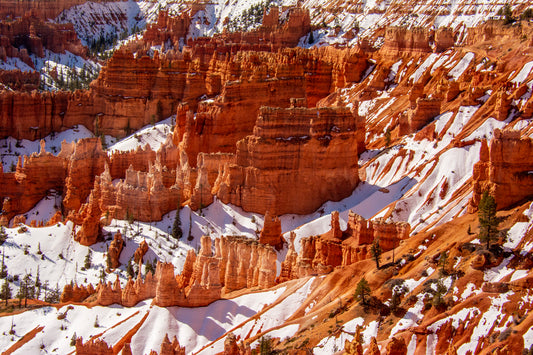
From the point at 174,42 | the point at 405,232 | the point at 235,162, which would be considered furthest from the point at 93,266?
the point at 174,42

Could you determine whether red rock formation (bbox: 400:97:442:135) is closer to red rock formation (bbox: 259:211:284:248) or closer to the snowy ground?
red rock formation (bbox: 259:211:284:248)

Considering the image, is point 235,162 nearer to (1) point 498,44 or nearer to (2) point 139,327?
(2) point 139,327

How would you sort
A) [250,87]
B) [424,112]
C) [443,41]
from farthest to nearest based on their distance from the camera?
[443,41]
[250,87]
[424,112]

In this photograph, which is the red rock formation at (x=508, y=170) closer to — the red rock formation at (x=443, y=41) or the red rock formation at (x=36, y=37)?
the red rock formation at (x=443, y=41)

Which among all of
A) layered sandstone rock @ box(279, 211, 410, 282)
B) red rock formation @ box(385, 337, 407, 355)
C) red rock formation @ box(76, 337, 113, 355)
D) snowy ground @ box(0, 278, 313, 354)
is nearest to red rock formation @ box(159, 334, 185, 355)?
snowy ground @ box(0, 278, 313, 354)

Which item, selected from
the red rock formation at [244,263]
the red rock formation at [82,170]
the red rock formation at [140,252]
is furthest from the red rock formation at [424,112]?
the red rock formation at [82,170]

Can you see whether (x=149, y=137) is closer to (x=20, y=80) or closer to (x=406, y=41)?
(x=406, y=41)

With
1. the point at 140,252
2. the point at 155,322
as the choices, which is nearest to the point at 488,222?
the point at 155,322
